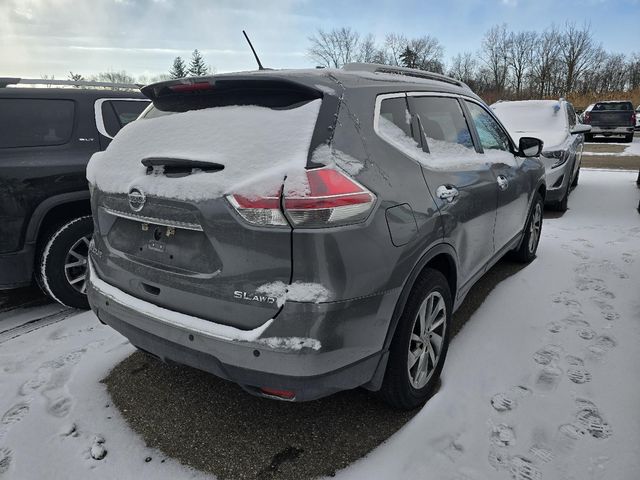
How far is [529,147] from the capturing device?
13.8ft

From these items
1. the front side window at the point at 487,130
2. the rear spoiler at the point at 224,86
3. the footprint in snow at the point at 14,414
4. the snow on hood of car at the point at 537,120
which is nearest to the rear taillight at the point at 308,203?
the rear spoiler at the point at 224,86

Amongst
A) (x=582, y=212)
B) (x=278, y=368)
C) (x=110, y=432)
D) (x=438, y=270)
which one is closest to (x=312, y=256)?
(x=278, y=368)

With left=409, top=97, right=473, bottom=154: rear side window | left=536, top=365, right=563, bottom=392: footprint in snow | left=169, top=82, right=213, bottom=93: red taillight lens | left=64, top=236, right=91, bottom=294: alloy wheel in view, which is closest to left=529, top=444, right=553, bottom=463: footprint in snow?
left=536, top=365, right=563, bottom=392: footprint in snow

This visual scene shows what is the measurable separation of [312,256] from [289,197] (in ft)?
0.79

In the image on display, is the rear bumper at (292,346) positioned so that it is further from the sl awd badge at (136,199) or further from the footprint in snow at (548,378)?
the footprint in snow at (548,378)

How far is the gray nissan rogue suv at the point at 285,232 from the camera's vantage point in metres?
1.80

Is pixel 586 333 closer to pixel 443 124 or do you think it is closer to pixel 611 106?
pixel 443 124

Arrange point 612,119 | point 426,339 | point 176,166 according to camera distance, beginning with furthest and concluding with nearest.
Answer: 1. point 612,119
2. point 426,339
3. point 176,166

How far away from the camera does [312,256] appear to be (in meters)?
1.76

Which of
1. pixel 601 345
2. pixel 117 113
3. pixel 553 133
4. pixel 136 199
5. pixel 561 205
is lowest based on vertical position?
pixel 601 345

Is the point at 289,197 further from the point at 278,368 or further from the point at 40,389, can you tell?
the point at 40,389

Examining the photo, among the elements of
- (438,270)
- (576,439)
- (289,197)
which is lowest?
(576,439)

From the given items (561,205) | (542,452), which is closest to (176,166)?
(542,452)

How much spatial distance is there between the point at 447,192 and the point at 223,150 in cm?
124
